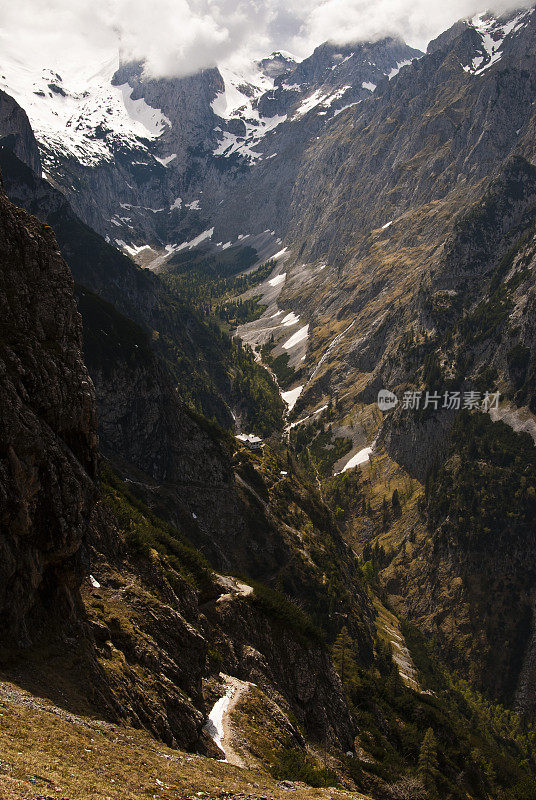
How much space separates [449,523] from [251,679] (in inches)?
5057

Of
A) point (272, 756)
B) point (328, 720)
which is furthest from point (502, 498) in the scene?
point (272, 756)

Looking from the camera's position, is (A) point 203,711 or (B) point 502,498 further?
(B) point 502,498

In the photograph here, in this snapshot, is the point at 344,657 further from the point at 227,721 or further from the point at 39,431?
the point at 39,431

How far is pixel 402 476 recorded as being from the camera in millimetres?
193875

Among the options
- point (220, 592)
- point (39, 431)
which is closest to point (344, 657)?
point (220, 592)

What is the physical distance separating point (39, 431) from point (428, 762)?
62392 millimetres

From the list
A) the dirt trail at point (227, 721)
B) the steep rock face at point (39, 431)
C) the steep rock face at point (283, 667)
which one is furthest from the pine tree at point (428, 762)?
the steep rock face at point (39, 431)

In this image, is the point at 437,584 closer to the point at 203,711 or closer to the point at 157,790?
the point at 203,711

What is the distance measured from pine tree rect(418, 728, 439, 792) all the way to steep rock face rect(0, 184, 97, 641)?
166ft

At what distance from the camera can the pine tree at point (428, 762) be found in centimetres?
5912

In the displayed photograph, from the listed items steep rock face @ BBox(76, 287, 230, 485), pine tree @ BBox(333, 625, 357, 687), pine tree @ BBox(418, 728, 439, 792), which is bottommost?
pine tree @ BBox(418, 728, 439, 792)

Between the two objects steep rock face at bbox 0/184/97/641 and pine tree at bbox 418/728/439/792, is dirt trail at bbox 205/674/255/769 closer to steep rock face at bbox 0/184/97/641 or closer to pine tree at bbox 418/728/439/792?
steep rock face at bbox 0/184/97/641

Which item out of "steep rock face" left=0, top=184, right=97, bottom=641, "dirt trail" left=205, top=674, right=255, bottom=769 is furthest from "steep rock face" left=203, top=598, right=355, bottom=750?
"steep rock face" left=0, top=184, right=97, bottom=641

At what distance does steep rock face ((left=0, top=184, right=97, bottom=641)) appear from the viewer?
27.9 meters
